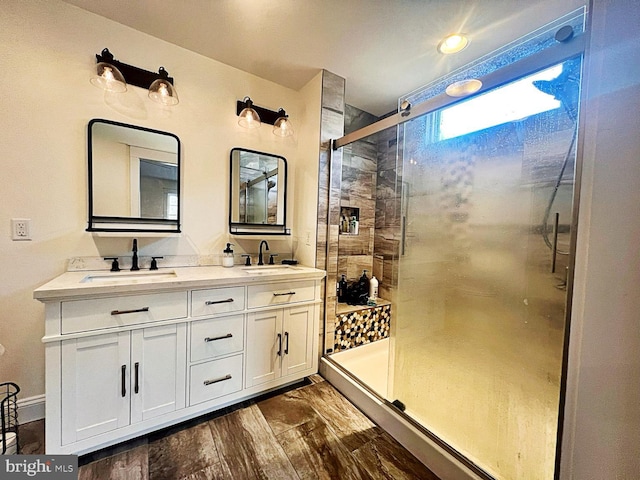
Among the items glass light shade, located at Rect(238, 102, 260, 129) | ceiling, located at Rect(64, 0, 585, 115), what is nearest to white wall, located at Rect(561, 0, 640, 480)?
ceiling, located at Rect(64, 0, 585, 115)

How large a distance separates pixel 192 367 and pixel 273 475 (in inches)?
27.4

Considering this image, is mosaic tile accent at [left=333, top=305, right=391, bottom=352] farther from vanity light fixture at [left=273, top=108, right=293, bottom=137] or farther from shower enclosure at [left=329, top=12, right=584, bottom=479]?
vanity light fixture at [left=273, top=108, right=293, bottom=137]

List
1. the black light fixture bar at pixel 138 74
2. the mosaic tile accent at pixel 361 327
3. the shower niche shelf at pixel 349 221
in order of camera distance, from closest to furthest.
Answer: the black light fixture bar at pixel 138 74, the mosaic tile accent at pixel 361 327, the shower niche shelf at pixel 349 221

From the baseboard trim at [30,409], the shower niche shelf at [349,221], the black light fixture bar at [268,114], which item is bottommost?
the baseboard trim at [30,409]

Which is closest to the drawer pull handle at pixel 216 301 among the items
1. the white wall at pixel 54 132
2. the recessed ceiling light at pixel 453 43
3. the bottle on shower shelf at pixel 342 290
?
the white wall at pixel 54 132

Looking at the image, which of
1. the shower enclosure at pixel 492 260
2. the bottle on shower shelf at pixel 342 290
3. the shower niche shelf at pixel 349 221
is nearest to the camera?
the shower enclosure at pixel 492 260

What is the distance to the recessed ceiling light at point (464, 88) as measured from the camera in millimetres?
1242

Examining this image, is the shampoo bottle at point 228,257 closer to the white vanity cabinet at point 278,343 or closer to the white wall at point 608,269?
the white vanity cabinet at point 278,343

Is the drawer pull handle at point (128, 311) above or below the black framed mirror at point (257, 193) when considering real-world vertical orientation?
below

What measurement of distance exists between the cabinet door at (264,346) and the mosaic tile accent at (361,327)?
0.64 metres

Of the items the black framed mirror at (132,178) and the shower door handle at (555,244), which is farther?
the black framed mirror at (132,178)

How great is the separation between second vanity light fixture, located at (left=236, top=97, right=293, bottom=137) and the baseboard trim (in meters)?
2.22

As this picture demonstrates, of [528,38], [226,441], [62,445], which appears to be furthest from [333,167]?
[62,445]

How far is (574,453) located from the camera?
0.69 metres
